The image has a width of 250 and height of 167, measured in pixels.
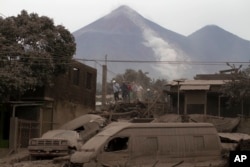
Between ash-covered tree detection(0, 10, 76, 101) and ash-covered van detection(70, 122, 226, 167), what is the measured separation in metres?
11.0

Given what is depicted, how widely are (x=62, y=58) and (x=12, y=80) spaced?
16.2 ft

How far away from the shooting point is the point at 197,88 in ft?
112

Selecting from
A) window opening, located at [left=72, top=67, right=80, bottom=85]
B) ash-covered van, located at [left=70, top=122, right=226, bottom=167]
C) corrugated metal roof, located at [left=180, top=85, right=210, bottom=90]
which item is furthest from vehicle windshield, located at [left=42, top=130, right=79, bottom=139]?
corrugated metal roof, located at [left=180, top=85, right=210, bottom=90]

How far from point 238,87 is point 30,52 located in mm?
13777

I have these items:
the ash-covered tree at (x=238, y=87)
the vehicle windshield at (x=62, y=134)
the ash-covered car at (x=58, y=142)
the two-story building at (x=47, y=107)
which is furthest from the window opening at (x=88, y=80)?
the vehicle windshield at (x=62, y=134)

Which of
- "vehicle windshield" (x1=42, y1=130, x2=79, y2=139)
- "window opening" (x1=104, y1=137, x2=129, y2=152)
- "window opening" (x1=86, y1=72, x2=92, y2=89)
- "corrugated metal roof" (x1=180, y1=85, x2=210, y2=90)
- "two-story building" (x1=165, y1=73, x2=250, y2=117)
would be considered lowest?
"vehicle windshield" (x1=42, y1=130, x2=79, y2=139)

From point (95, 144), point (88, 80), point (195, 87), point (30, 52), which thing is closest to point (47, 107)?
point (30, 52)

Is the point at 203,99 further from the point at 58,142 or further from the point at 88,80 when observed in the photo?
the point at 58,142

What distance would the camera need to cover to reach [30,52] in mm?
26922

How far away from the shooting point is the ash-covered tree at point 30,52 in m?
25.5

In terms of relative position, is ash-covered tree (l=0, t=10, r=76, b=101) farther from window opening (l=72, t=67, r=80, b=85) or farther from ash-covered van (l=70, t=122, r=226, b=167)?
ash-covered van (l=70, t=122, r=226, b=167)

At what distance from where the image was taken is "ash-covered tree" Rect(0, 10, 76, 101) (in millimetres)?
25531

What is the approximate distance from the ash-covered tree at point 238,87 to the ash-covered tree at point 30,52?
10.6 meters

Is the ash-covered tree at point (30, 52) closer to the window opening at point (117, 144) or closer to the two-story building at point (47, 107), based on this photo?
the two-story building at point (47, 107)
